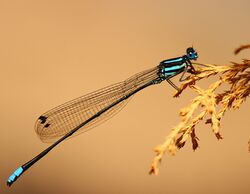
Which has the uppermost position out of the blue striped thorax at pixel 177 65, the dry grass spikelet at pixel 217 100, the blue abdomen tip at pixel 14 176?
the blue striped thorax at pixel 177 65

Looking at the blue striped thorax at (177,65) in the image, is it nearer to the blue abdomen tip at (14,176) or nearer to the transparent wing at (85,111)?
the transparent wing at (85,111)

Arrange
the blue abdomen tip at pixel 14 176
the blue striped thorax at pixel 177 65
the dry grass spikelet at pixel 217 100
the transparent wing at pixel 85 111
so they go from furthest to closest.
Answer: the transparent wing at pixel 85 111
the blue abdomen tip at pixel 14 176
the blue striped thorax at pixel 177 65
the dry grass spikelet at pixel 217 100

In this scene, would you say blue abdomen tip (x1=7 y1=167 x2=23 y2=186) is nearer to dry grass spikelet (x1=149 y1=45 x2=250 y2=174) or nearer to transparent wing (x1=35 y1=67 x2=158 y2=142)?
transparent wing (x1=35 y1=67 x2=158 y2=142)

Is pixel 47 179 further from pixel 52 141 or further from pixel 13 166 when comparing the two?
pixel 52 141

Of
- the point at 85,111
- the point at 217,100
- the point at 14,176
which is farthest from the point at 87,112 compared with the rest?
the point at 217,100

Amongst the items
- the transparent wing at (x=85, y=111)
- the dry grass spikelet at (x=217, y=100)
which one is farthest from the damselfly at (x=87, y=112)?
the dry grass spikelet at (x=217, y=100)

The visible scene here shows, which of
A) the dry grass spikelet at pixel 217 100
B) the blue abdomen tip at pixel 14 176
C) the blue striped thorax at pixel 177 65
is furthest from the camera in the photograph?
the blue abdomen tip at pixel 14 176

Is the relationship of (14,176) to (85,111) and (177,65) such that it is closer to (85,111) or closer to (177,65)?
(85,111)
